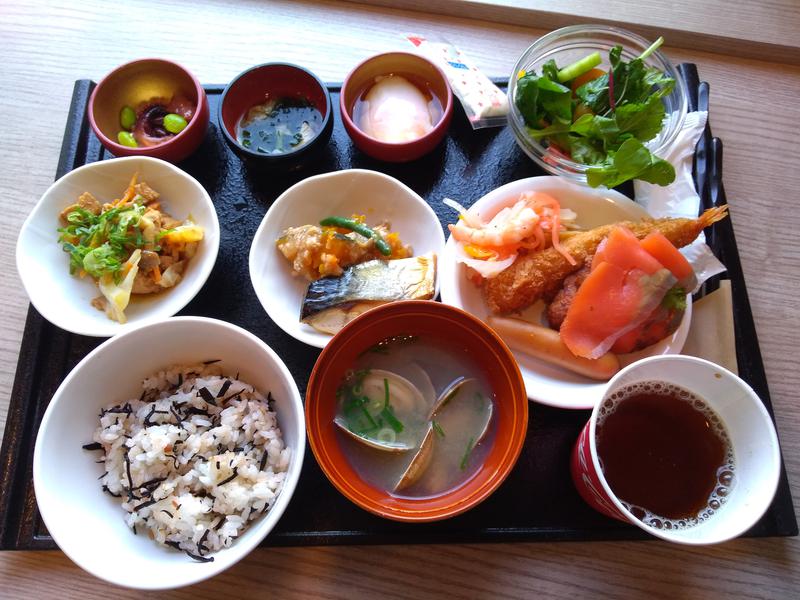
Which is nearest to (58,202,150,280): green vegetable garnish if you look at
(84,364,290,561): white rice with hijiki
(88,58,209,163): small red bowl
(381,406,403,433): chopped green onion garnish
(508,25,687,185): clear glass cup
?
(88,58,209,163): small red bowl

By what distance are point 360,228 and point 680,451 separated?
103 centimetres

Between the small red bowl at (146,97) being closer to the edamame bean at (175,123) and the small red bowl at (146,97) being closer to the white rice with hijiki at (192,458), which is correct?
the edamame bean at (175,123)

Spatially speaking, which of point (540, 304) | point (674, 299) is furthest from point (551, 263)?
point (674, 299)

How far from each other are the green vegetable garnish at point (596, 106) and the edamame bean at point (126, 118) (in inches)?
49.2

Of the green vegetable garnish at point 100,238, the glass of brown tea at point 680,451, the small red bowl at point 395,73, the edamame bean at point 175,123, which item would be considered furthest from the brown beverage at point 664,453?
the edamame bean at point 175,123

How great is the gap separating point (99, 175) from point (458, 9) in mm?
1394

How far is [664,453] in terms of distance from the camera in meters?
1.28

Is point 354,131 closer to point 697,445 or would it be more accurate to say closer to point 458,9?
point 458,9

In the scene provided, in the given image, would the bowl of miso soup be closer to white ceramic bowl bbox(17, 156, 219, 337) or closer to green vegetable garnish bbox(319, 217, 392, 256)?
green vegetable garnish bbox(319, 217, 392, 256)

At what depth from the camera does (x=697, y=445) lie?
127cm

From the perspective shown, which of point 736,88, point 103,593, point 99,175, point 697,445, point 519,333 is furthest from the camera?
point 736,88

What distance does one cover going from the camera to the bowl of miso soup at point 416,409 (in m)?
1.22

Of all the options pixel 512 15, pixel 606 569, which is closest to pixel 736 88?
pixel 512 15

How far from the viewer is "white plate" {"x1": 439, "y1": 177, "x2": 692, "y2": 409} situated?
142 cm
